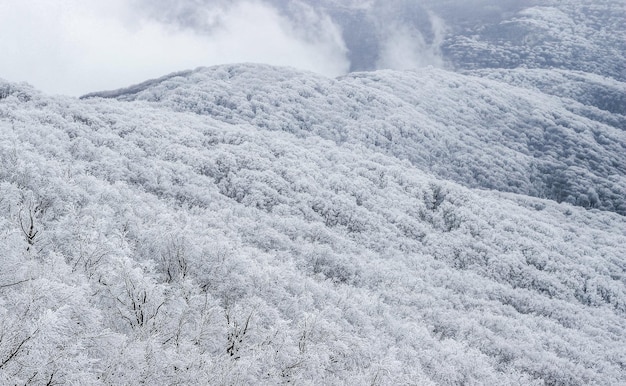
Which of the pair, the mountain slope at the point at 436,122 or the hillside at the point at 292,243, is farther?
the mountain slope at the point at 436,122

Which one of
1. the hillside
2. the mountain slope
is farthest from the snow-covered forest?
the mountain slope

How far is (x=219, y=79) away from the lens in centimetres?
12325

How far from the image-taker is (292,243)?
47.4 metres

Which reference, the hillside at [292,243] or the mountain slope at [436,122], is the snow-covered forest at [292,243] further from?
the mountain slope at [436,122]

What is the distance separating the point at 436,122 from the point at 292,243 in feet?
324

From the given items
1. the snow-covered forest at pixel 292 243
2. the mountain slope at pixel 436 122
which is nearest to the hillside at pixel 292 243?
the snow-covered forest at pixel 292 243

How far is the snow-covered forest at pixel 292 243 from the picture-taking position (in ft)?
49.5

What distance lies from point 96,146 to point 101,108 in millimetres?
24033

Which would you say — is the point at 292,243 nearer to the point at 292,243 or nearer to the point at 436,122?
the point at 292,243

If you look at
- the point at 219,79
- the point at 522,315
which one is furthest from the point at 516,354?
the point at 219,79

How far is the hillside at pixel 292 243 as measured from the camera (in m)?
15.2

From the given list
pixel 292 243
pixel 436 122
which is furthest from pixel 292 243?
pixel 436 122

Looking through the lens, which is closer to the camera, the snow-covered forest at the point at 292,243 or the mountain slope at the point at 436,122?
the snow-covered forest at the point at 292,243

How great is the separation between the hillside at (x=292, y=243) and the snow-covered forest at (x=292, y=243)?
0.61 ft
